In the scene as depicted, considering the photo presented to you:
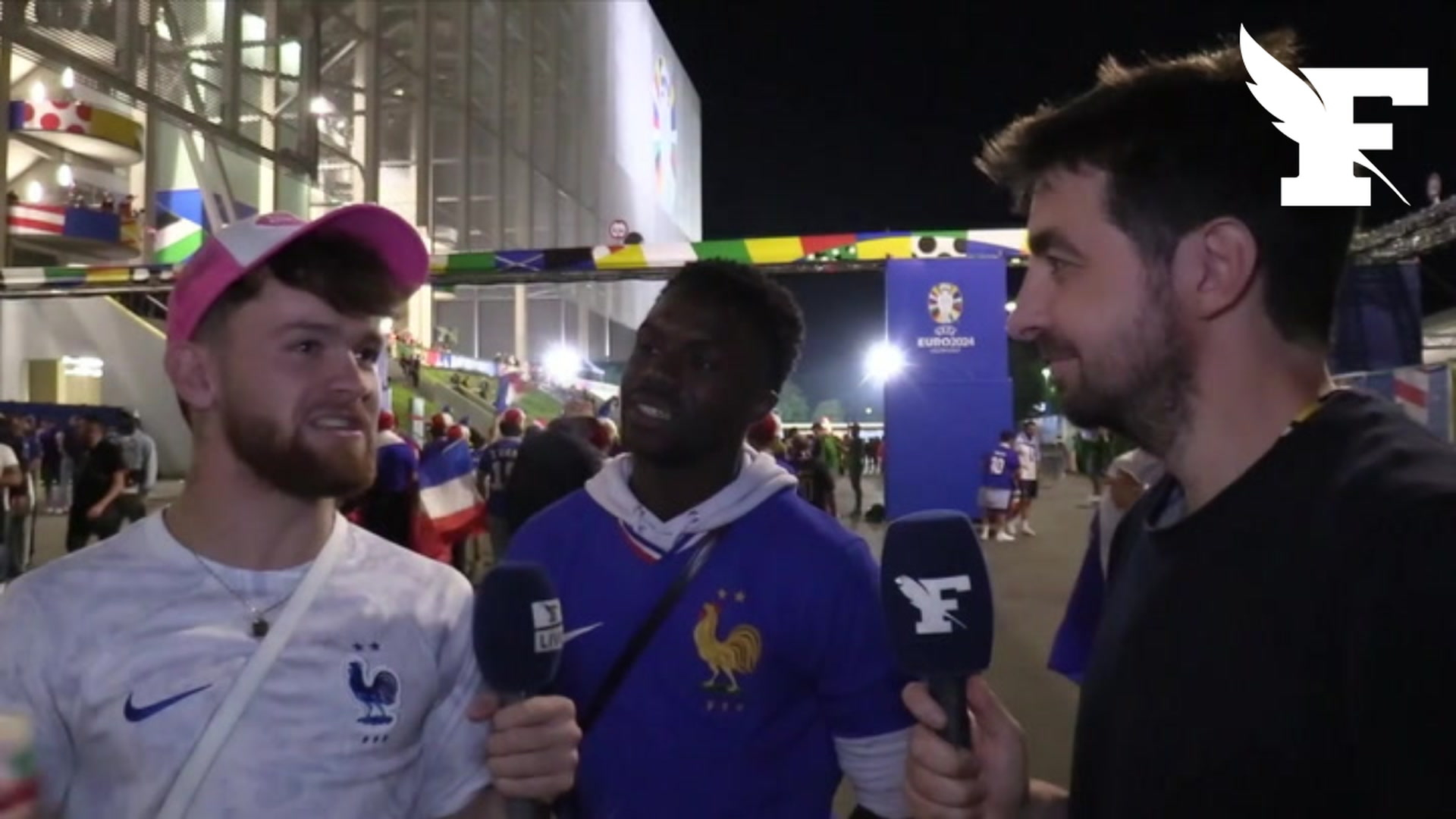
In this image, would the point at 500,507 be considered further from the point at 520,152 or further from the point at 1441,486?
the point at 520,152

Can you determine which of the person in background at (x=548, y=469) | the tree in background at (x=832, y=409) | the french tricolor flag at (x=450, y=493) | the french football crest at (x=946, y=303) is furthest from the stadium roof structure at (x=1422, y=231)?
the tree in background at (x=832, y=409)

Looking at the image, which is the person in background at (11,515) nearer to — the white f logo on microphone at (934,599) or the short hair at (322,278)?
the short hair at (322,278)

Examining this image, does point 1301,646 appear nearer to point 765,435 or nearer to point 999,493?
point 765,435

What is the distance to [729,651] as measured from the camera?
2.17m

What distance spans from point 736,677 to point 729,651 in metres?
0.05

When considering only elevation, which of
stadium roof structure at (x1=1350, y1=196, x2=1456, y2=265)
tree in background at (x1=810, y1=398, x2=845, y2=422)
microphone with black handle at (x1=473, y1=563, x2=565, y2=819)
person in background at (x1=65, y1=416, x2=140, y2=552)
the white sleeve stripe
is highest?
stadium roof structure at (x1=1350, y1=196, x2=1456, y2=265)

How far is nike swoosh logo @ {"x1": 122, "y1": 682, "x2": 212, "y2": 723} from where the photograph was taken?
1.62 metres

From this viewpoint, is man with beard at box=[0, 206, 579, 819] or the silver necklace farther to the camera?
the silver necklace

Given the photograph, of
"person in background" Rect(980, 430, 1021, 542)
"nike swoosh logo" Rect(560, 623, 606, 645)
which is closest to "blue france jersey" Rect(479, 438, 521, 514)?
"person in background" Rect(980, 430, 1021, 542)

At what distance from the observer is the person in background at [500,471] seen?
893 centimetres

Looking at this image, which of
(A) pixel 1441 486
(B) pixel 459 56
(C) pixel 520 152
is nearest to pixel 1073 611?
(A) pixel 1441 486

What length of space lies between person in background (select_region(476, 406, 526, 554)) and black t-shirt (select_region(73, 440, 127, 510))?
3.10 meters

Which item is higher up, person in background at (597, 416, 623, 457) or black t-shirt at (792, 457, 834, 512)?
Answer: person in background at (597, 416, 623, 457)

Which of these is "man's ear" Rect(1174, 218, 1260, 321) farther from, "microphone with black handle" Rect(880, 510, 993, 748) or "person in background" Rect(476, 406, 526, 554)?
"person in background" Rect(476, 406, 526, 554)
